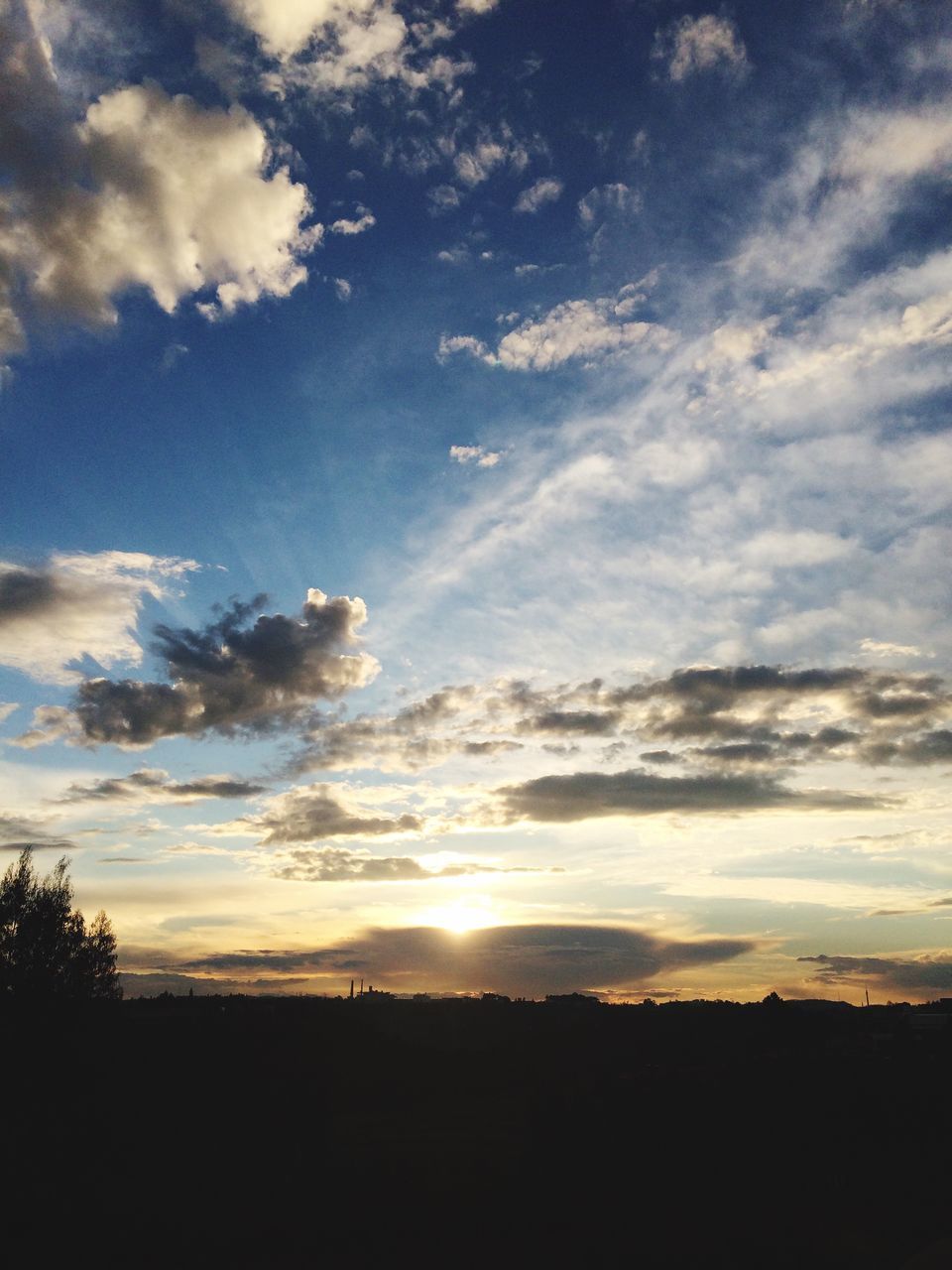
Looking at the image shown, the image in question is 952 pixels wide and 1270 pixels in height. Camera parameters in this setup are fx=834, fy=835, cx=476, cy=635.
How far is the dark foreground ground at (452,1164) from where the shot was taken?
28062mm

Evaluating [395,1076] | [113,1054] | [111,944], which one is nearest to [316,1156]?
[113,1054]

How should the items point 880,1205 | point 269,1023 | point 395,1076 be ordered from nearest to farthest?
point 880,1205
point 395,1076
point 269,1023

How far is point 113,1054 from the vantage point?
63.2m

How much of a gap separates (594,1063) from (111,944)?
163 feet

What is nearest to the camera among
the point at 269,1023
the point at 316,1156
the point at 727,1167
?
the point at 727,1167

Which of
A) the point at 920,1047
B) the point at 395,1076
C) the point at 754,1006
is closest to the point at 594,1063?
the point at 395,1076

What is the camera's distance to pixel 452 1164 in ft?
144

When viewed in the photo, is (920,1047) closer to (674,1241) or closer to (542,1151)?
(542,1151)

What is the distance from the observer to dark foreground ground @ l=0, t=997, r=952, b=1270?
28.1m

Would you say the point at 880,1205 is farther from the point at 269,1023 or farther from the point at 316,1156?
the point at 269,1023

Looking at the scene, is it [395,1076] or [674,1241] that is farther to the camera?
[395,1076]

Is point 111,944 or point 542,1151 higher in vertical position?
point 111,944

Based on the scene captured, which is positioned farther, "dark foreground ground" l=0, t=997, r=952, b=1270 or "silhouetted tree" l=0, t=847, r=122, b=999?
"silhouetted tree" l=0, t=847, r=122, b=999

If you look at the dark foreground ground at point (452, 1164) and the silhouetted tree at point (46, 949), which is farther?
the silhouetted tree at point (46, 949)
